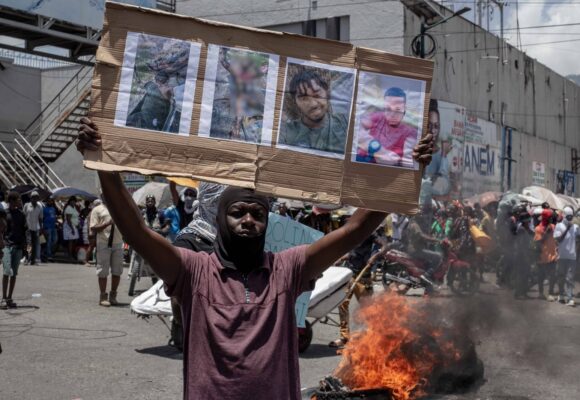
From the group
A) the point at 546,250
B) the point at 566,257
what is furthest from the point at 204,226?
the point at 566,257

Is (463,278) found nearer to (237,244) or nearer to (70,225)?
(70,225)

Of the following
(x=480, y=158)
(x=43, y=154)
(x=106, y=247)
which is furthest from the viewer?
(x=480, y=158)

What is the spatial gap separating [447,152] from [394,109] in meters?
28.1

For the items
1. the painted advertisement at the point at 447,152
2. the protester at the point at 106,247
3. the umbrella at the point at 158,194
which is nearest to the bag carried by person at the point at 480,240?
the protester at the point at 106,247

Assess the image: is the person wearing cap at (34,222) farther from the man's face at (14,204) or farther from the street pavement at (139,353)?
the man's face at (14,204)

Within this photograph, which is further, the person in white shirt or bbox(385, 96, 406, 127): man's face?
the person in white shirt

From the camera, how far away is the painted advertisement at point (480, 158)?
3226 cm

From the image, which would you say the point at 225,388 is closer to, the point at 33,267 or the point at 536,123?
the point at 33,267

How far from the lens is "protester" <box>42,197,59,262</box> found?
19703mm

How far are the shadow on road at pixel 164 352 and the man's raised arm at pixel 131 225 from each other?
570cm

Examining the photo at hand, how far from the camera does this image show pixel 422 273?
48.5 ft

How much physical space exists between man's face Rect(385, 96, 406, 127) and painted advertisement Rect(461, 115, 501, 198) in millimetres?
Answer: 29631

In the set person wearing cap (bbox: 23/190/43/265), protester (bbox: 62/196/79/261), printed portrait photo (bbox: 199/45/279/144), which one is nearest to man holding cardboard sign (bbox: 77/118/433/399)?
printed portrait photo (bbox: 199/45/279/144)

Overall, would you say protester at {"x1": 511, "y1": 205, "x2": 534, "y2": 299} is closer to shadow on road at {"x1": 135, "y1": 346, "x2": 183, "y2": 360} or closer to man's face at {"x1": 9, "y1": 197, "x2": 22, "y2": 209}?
shadow on road at {"x1": 135, "y1": 346, "x2": 183, "y2": 360}
